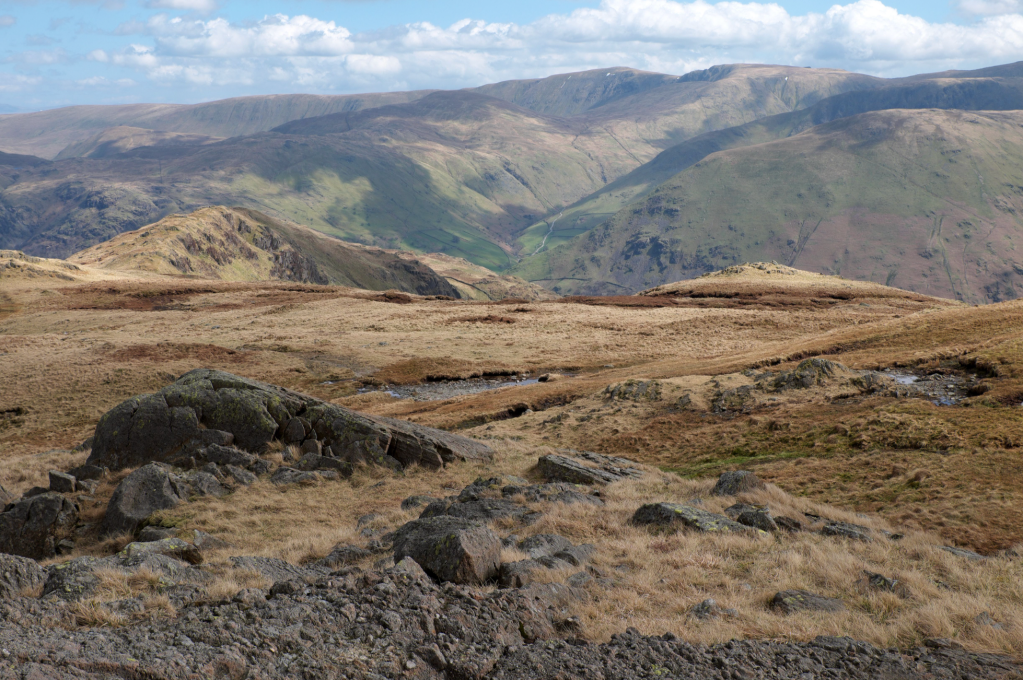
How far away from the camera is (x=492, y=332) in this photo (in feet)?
231

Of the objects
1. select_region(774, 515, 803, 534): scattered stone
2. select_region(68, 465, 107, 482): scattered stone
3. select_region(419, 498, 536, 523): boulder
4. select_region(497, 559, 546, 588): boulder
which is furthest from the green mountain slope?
select_region(774, 515, 803, 534): scattered stone

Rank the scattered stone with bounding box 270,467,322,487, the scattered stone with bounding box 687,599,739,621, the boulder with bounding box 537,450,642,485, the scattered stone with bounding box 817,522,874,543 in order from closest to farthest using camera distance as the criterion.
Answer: the scattered stone with bounding box 687,599,739,621 → the scattered stone with bounding box 817,522,874,543 → the scattered stone with bounding box 270,467,322,487 → the boulder with bounding box 537,450,642,485

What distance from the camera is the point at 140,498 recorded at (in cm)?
1845

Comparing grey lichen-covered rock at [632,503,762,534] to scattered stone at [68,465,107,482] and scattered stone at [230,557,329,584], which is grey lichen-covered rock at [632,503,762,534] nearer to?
scattered stone at [230,557,329,584]

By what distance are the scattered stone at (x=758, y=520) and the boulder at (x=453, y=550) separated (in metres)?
6.79

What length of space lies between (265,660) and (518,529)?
27.3ft

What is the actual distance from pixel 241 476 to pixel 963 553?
66.4ft

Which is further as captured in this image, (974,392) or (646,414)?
(646,414)

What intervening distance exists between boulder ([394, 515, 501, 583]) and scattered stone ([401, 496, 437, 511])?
5.69m

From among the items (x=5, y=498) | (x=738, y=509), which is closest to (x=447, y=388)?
(x=5, y=498)

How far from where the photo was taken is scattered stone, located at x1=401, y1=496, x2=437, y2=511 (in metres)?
18.7

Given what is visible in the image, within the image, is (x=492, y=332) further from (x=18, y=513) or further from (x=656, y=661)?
(x=656, y=661)

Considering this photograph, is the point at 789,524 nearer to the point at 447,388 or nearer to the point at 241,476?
the point at 241,476

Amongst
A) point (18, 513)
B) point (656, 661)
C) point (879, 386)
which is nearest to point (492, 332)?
Answer: point (879, 386)
